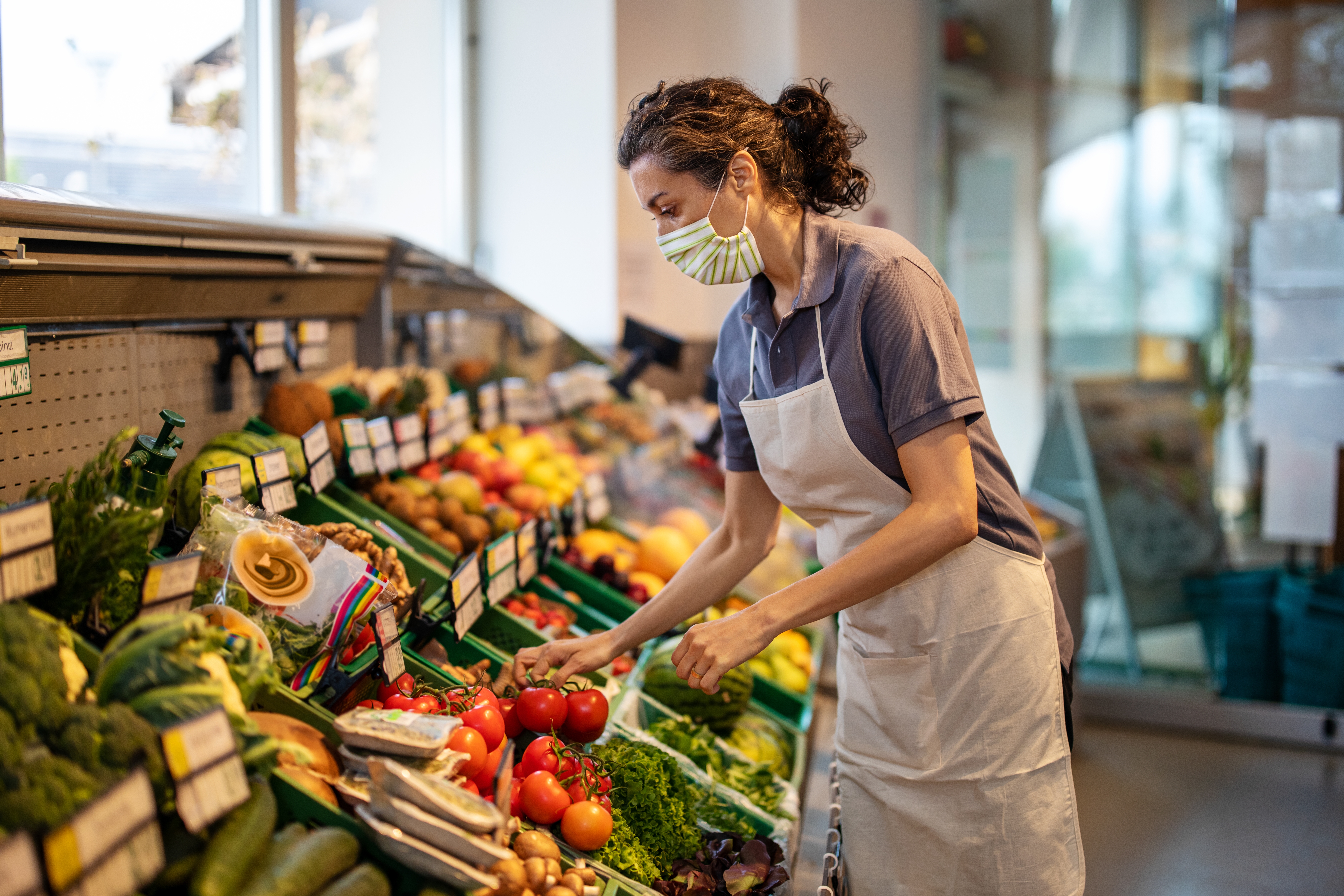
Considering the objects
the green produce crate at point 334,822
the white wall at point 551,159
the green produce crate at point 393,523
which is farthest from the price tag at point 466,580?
the white wall at point 551,159

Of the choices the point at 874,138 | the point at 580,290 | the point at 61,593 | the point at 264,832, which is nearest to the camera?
the point at 264,832

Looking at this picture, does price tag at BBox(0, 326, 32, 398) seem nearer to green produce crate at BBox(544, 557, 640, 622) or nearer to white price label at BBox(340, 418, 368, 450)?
white price label at BBox(340, 418, 368, 450)

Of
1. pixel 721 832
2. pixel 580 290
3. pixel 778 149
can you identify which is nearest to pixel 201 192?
pixel 580 290

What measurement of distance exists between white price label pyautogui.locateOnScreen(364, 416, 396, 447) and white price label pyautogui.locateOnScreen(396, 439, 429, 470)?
6cm

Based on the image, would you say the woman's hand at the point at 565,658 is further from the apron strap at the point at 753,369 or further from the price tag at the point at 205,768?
the price tag at the point at 205,768

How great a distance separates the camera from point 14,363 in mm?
Answer: 1590

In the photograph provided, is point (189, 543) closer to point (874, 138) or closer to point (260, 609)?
point (260, 609)

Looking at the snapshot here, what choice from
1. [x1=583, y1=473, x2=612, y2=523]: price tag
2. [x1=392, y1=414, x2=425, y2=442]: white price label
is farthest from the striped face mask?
[x1=583, y1=473, x2=612, y2=523]: price tag

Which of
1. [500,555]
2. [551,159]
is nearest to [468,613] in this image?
[500,555]

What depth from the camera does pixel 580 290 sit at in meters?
4.68

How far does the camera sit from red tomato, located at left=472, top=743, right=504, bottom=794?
142cm

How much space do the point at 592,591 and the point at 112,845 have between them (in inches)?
65.8

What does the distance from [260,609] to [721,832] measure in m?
0.87

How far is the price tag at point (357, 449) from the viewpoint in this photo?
2354mm
